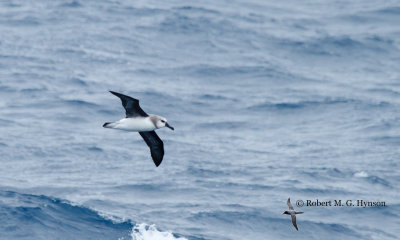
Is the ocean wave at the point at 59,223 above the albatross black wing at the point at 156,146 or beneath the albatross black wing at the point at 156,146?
beneath

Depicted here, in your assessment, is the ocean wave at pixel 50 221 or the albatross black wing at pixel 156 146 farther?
the ocean wave at pixel 50 221

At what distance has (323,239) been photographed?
70.3 feet

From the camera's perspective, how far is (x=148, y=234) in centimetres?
2056

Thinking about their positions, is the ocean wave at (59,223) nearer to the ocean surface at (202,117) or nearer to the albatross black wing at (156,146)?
the ocean surface at (202,117)

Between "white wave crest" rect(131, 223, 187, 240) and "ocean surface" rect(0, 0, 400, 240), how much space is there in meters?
0.05

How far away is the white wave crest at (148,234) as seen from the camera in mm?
20422

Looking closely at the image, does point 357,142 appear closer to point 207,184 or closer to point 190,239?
point 207,184

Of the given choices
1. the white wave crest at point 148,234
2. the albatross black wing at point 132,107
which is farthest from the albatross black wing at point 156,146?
the white wave crest at point 148,234

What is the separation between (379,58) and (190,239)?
20757 mm

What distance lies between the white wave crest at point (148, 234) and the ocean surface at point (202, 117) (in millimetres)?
46

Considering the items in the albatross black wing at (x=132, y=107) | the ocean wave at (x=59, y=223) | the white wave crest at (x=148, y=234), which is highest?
the albatross black wing at (x=132, y=107)

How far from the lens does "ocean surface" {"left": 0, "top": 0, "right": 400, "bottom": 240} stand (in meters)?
22.1

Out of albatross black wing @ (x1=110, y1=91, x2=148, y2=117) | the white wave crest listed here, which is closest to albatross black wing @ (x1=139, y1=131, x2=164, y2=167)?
albatross black wing @ (x1=110, y1=91, x2=148, y2=117)

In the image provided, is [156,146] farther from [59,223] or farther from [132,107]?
[59,223]
